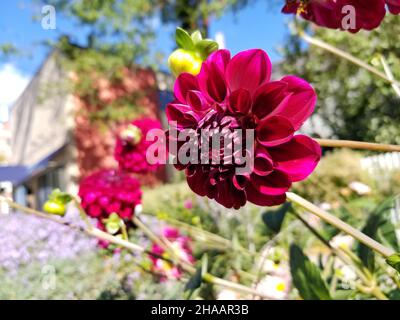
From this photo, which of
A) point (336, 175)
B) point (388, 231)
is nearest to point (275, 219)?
point (388, 231)

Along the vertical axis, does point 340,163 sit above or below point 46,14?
above

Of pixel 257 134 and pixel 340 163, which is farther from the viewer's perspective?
pixel 340 163

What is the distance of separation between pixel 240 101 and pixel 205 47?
89mm

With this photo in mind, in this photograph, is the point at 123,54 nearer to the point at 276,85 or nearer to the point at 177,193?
the point at 177,193

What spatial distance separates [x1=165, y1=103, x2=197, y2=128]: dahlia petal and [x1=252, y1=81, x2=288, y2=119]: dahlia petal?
44 millimetres

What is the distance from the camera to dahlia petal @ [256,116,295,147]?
306mm

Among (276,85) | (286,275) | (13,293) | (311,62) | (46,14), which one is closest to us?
(276,85)

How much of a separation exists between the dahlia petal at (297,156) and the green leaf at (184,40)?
12 centimetres

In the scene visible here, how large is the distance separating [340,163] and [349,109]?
737 mm

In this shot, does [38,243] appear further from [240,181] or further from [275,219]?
[240,181]

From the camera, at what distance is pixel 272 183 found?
0.32m

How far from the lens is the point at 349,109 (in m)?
5.77

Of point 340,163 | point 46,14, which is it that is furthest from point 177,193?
point 46,14

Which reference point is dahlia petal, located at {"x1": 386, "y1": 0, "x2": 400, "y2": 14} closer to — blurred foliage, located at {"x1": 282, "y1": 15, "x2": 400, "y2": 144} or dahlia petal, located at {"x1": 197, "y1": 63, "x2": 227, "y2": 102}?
dahlia petal, located at {"x1": 197, "y1": 63, "x2": 227, "y2": 102}
